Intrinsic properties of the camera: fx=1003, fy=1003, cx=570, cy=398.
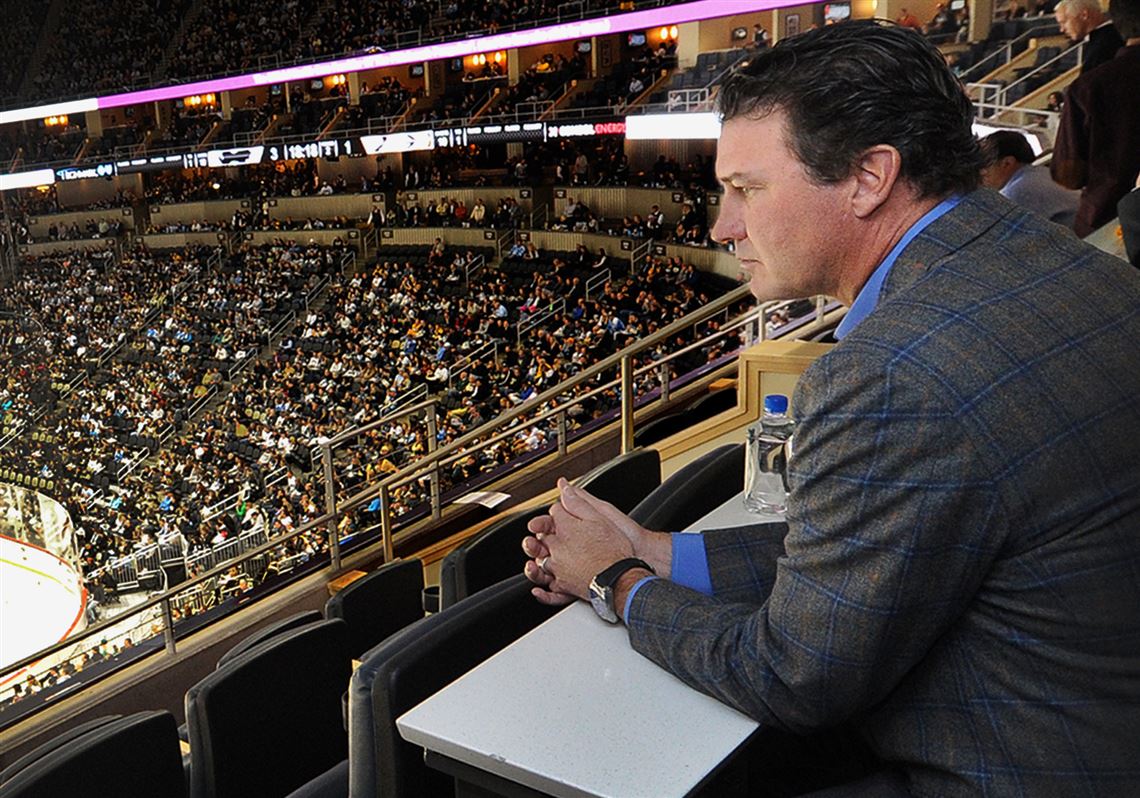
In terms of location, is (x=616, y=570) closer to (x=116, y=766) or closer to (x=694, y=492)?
(x=694, y=492)

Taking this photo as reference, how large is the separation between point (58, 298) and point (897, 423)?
16.8 meters

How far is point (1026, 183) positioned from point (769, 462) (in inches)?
65.1

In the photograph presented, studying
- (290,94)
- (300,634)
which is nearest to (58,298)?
(290,94)

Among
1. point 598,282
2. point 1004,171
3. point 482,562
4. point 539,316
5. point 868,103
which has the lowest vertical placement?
point 539,316

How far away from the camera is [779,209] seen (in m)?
0.78

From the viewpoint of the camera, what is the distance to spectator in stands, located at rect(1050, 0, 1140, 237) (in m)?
2.23

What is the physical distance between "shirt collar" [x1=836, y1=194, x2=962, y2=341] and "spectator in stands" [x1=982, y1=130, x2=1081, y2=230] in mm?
1873

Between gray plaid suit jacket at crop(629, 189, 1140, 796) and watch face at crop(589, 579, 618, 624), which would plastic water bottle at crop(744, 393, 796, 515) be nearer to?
watch face at crop(589, 579, 618, 624)

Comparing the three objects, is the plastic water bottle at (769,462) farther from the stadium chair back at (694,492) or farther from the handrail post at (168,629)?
the handrail post at (168,629)

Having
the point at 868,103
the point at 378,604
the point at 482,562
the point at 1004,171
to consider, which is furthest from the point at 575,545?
the point at 1004,171

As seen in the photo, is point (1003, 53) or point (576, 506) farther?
point (1003, 53)

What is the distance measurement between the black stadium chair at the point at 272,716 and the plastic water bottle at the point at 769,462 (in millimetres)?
851

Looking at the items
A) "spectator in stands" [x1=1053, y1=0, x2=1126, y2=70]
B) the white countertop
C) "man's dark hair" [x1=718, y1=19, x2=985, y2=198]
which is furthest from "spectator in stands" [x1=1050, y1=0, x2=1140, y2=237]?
the white countertop

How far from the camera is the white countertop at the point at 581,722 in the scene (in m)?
0.68
